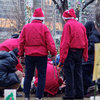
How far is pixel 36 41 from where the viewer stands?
4043 mm

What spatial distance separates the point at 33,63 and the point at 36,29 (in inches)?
22.7

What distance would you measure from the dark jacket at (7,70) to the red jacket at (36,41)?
1.59ft

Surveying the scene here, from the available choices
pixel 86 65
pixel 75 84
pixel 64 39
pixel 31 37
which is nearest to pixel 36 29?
pixel 31 37

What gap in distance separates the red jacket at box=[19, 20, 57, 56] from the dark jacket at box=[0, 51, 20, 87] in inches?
19.0

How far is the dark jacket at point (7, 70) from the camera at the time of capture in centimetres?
444

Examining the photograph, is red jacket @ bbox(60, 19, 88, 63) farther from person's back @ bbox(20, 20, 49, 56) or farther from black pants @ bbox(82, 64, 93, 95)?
black pants @ bbox(82, 64, 93, 95)

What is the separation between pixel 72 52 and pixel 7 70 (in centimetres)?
129

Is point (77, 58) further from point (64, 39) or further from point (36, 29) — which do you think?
point (36, 29)

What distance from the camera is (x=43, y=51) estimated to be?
13.3ft

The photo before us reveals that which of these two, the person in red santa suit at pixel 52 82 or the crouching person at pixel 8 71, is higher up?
the crouching person at pixel 8 71

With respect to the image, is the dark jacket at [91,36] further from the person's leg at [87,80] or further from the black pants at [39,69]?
the black pants at [39,69]

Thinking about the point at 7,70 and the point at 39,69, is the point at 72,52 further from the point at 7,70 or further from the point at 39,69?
the point at 7,70

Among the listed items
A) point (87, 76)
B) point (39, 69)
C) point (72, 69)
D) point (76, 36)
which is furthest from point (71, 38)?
point (87, 76)

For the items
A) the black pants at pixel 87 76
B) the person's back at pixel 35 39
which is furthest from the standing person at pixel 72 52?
the black pants at pixel 87 76
